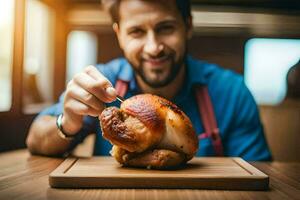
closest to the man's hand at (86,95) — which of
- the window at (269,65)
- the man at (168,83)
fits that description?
the man at (168,83)

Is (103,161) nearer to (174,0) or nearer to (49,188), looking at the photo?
(49,188)

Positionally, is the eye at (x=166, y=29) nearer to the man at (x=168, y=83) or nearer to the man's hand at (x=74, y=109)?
the man at (x=168, y=83)

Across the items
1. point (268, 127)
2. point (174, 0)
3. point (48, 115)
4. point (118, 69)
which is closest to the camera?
point (48, 115)

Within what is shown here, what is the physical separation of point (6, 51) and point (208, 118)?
→ 795mm

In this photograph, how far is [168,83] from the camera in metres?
1.62

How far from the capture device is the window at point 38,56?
1.74 m

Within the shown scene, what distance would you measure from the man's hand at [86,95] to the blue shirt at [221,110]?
0.24m

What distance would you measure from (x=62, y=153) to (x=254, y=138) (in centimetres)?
69

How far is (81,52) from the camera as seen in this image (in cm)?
201

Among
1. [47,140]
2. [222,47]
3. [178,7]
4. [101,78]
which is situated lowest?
[47,140]

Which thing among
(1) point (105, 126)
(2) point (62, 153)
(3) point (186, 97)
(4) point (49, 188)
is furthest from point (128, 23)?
(4) point (49, 188)

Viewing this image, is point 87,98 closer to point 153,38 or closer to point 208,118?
point 153,38

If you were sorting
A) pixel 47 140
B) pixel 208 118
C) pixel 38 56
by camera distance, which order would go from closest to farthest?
pixel 47 140 < pixel 208 118 < pixel 38 56

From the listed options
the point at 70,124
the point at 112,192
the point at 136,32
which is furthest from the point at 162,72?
the point at 112,192
